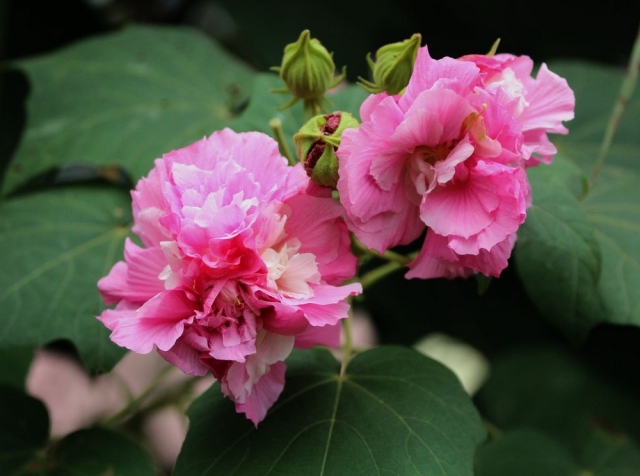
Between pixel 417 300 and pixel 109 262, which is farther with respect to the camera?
pixel 417 300

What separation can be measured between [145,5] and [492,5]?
847 millimetres

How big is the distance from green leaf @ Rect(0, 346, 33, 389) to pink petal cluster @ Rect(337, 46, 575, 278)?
0.80 m

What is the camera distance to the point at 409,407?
31.2 inches

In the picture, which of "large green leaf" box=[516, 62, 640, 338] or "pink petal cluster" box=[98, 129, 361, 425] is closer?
"pink petal cluster" box=[98, 129, 361, 425]

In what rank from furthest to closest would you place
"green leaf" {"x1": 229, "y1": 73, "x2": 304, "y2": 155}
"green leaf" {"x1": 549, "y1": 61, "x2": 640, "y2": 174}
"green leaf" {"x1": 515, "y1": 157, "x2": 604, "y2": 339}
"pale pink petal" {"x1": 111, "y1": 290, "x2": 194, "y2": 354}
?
"green leaf" {"x1": 549, "y1": 61, "x2": 640, "y2": 174}, "green leaf" {"x1": 229, "y1": 73, "x2": 304, "y2": 155}, "green leaf" {"x1": 515, "y1": 157, "x2": 604, "y2": 339}, "pale pink petal" {"x1": 111, "y1": 290, "x2": 194, "y2": 354}

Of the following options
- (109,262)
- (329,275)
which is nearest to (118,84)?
(109,262)

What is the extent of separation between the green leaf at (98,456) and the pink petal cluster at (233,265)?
271 mm

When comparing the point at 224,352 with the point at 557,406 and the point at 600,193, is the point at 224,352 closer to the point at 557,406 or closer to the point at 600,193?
the point at 600,193

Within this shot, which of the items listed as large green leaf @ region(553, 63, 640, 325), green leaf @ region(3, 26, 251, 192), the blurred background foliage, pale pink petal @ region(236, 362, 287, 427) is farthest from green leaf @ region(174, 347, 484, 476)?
the blurred background foliage

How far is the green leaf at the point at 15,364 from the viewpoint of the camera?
125 centimetres

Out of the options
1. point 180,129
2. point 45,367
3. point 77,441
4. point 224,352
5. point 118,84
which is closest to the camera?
point 224,352

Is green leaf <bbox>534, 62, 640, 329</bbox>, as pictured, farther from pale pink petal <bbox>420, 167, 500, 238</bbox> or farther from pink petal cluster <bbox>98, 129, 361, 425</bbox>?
pink petal cluster <bbox>98, 129, 361, 425</bbox>

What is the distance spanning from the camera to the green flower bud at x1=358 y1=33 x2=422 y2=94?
76cm

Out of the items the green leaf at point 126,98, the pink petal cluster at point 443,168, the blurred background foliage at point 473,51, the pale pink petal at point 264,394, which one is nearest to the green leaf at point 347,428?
A: the pale pink petal at point 264,394
